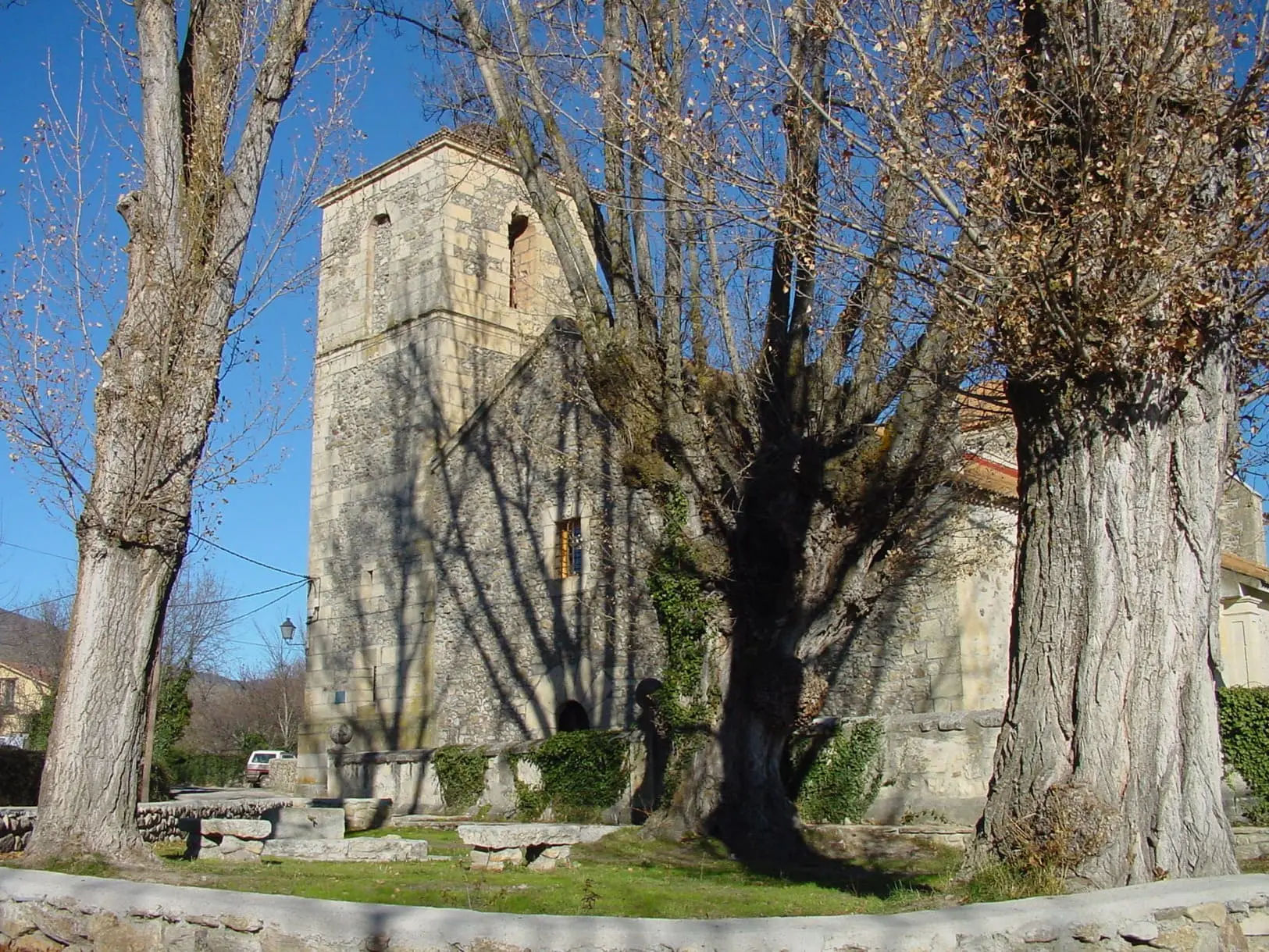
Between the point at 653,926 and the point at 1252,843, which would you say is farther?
the point at 1252,843

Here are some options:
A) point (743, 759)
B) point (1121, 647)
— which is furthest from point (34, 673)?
point (1121, 647)

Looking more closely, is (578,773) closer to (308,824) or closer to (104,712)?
(308,824)

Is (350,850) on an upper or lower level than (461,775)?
lower

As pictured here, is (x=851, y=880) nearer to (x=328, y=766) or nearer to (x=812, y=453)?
(x=812, y=453)

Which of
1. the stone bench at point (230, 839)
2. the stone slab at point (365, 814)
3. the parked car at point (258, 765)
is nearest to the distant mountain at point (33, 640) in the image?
the parked car at point (258, 765)

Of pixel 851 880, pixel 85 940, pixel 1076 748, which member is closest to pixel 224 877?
pixel 85 940

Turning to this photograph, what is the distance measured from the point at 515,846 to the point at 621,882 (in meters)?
1.76

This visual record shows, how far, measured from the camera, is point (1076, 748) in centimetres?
546

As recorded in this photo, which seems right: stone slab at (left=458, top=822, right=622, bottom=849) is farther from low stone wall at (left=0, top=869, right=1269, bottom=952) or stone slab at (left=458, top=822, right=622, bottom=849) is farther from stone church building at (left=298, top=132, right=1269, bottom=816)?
stone church building at (left=298, top=132, right=1269, bottom=816)

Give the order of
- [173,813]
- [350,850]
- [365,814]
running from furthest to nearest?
1. [173,813]
2. [365,814]
3. [350,850]

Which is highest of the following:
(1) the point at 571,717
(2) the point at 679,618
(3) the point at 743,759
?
(2) the point at 679,618

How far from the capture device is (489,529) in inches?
750

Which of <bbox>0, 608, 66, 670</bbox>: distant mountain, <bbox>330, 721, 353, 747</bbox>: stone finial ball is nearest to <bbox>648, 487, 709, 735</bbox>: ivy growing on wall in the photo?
<bbox>330, 721, 353, 747</bbox>: stone finial ball

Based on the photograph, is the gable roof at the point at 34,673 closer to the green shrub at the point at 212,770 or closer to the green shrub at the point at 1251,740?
the green shrub at the point at 212,770
